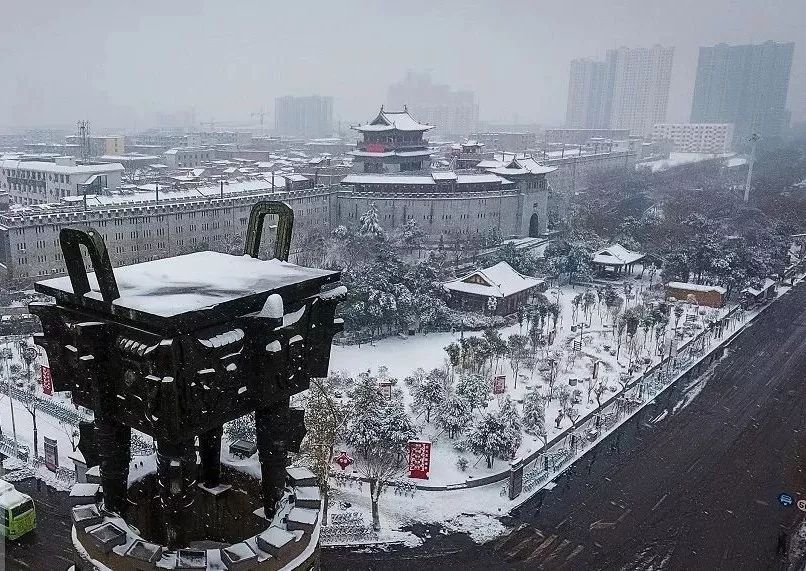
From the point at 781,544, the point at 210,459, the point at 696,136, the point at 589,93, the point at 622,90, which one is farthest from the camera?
the point at 589,93

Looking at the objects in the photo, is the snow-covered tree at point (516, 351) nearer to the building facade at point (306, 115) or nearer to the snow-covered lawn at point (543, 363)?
the snow-covered lawn at point (543, 363)

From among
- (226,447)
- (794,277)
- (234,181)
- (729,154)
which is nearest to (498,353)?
(226,447)

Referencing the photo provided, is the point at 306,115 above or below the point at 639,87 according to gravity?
below

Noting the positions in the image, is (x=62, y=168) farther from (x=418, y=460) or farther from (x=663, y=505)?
(x=663, y=505)

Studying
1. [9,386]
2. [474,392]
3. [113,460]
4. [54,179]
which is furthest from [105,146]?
[113,460]

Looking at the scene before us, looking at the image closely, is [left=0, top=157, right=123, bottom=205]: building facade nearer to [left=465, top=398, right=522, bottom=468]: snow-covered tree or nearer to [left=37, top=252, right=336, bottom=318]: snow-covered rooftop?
[left=465, top=398, right=522, bottom=468]: snow-covered tree

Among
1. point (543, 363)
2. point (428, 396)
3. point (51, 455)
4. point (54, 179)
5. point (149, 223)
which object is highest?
point (54, 179)

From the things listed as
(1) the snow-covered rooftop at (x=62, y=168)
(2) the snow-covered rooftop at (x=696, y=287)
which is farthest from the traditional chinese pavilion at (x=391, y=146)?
(2) the snow-covered rooftop at (x=696, y=287)

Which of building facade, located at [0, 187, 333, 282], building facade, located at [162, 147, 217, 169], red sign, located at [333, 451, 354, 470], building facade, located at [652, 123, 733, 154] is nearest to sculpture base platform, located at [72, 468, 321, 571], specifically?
red sign, located at [333, 451, 354, 470]
